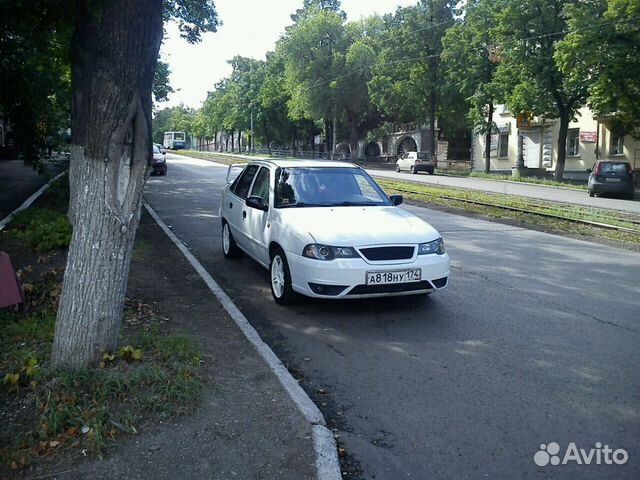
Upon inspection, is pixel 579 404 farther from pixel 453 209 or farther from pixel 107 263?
pixel 453 209

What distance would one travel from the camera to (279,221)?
7109 mm

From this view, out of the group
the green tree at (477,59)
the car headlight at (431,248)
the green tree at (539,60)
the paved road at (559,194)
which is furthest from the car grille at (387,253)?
the green tree at (477,59)

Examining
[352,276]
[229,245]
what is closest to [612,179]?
[229,245]

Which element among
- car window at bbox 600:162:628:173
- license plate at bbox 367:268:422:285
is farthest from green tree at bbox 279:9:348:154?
license plate at bbox 367:268:422:285

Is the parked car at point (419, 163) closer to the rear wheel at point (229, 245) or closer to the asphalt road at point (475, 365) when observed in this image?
the asphalt road at point (475, 365)

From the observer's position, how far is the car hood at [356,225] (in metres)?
6.42

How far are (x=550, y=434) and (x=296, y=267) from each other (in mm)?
3233

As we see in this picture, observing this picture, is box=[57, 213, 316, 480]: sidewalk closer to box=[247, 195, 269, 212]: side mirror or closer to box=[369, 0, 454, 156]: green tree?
box=[247, 195, 269, 212]: side mirror

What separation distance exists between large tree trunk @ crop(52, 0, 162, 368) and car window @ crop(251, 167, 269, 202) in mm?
3417

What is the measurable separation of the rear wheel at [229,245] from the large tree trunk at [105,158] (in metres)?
5.08

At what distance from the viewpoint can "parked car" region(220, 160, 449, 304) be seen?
6309 millimetres

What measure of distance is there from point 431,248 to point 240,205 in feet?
10.8

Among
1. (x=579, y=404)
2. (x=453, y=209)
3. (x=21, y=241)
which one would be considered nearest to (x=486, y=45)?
(x=453, y=209)

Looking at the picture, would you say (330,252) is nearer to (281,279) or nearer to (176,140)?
(281,279)
